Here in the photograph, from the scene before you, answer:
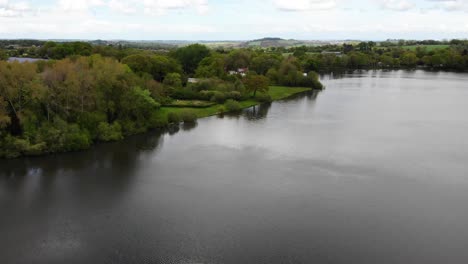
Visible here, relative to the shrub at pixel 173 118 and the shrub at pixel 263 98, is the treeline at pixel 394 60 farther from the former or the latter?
the shrub at pixel 173 118

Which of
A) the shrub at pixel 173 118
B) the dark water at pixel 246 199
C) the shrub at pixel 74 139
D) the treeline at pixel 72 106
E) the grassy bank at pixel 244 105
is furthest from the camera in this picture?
the grassy bank at pixel 244 105

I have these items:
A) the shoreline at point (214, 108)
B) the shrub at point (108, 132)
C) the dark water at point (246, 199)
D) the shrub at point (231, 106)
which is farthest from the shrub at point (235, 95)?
the shrub at point (108, 132)

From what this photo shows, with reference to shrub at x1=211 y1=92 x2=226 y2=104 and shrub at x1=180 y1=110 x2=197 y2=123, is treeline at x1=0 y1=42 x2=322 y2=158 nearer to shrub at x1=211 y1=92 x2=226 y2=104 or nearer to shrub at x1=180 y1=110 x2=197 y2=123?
shrub at x1=180 y1=110 x2=197 y2=123

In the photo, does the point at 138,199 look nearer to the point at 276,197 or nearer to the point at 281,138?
the point at 276,197

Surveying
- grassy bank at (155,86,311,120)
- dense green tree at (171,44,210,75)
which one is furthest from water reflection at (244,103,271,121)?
dense green tree at (171,44,210,75)

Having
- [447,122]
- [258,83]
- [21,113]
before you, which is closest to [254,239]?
[21,113]

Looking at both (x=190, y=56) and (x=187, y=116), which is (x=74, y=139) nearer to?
(x=187, y=116)

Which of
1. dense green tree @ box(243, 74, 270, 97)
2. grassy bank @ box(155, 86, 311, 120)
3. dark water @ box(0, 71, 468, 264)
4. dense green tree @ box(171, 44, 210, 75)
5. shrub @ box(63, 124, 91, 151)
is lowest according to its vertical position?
dark water @ box(0, 71, 468, 264)

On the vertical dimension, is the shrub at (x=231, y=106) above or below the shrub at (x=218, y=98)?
below
